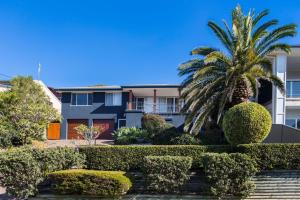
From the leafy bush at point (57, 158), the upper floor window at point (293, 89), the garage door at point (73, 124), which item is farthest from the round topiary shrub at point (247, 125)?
the garage door at point (73, 124)

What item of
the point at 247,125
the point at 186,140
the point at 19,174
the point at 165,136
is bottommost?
the point at 19,174

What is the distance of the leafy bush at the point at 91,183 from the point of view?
51.0 ft

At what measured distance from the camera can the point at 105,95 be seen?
4284 centimetres

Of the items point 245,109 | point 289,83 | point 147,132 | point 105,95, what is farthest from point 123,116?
point 245,109

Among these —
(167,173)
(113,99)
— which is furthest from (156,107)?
(167,173)

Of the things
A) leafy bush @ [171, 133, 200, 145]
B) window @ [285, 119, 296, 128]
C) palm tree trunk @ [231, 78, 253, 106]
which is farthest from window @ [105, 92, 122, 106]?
palm tree trunk @ [231, 78, 253, 106]

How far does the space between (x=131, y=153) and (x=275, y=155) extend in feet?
20.0

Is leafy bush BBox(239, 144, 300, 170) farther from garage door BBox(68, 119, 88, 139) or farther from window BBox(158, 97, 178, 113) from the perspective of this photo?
garage door BBox(68, 119, 88, 139)

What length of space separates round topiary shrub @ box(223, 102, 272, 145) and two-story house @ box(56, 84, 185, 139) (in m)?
22.5

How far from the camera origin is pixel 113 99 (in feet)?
140

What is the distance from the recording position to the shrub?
52.9 feet

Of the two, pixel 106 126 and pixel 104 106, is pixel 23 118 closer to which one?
pixel 106 126

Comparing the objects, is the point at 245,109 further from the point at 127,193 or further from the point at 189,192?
the point at 127,193

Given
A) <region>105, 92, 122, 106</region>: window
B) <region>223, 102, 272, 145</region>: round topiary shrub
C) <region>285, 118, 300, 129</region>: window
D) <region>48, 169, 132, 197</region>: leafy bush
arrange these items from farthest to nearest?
<region>105, 92, 122, 106</region>: window
<region>285, 118, 300, 129</region>: window
<region>223, 102, 272, 145</region>: round topiary shrub
<region>48, 169, 132, 197</region>: leafy bush
